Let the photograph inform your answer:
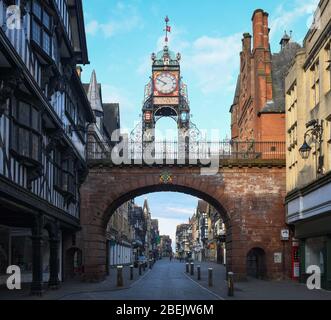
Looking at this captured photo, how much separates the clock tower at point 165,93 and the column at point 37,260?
66.3 feet

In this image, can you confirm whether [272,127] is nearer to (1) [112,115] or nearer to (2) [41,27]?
(2) [41,27]

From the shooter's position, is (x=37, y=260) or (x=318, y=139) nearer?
(x=37, y=260)

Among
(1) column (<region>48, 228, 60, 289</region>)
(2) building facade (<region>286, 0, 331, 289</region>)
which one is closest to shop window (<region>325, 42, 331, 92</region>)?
(2) building facade (<region>286, 0, 331, 289</region>)

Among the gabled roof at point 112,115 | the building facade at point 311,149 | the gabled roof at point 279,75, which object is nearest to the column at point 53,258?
the building facade at point 311,149

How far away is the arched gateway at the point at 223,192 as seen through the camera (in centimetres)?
3500

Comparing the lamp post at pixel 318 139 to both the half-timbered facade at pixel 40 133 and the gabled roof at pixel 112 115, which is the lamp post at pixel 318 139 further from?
the gabled roof at pixel 112 115

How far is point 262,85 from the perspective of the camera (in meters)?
42.0

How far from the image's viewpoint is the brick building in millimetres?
40531

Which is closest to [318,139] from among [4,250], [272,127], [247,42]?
[272,127]

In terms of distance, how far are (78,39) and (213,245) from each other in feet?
208

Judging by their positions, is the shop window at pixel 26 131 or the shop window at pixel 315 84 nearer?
the shop window at pixel 26 131

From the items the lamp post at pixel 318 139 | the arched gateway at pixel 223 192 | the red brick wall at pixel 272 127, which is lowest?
the arched gateway at pixel 223 192

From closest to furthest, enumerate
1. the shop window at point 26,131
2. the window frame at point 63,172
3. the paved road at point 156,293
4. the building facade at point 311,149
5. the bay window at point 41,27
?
the shop window at point 26,131 < the bay window at point 41,27 < the paved road at point 156,293 < the building facade at point 311,149 < the window frame at point 63,172

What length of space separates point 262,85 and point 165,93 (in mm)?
6951
